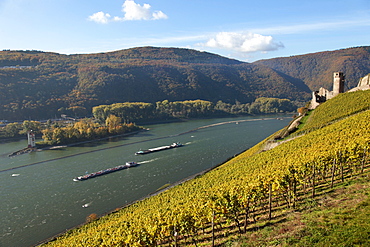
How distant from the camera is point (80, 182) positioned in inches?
1767

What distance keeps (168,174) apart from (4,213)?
23946 millimetres

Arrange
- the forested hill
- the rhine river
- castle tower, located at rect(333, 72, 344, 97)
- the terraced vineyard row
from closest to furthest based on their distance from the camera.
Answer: the rhine river
the terraced vineyard row
castle tower, located at rect(333, 72, 344, 97)
the forested hill

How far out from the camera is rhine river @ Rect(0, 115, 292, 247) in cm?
3173

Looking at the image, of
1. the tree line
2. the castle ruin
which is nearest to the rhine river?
the castle ruin

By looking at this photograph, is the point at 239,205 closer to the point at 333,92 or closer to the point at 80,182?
the point at 80,182

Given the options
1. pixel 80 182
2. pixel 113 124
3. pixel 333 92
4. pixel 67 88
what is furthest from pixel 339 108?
pixel 67 88

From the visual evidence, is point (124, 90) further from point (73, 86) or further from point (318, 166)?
point (318, 166)

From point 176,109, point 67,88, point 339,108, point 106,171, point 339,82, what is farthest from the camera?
point 67,88

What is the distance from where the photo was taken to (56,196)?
1526 inches

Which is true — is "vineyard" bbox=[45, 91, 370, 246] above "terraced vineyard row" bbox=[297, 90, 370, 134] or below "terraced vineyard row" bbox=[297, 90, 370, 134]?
below

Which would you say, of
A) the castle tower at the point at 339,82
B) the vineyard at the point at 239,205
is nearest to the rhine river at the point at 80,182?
A: the vineyard at the point at 239,205

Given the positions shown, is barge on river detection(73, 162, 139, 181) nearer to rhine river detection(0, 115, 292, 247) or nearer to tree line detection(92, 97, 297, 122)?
rhine river detection(0, 115, 292, 247)

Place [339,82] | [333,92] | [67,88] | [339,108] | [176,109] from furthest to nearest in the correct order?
[67,88] → [176,109] → [333,92] → [339,82] → [339,108]

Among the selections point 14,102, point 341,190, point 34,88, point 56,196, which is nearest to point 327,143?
point 341,190
